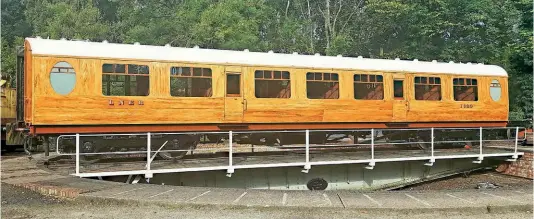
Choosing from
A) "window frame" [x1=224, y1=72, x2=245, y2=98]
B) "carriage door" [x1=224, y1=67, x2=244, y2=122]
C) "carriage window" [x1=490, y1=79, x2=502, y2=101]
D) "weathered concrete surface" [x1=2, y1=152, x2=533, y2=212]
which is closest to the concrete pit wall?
"carriage door" [x1=224, y1=67, x2=244, y2=122]

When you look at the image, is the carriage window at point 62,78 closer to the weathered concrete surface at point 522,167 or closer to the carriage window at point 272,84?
the carriage window at point 272,84

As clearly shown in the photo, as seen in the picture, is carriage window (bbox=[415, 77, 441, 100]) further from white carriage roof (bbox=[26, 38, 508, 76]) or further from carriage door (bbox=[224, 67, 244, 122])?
carriage door (bbox=[224, 67, 244, 122])

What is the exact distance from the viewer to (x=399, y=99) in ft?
48.1

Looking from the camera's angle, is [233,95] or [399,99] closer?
[233,95]

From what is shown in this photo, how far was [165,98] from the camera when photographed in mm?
11922

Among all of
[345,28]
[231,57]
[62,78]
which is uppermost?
[345,28]

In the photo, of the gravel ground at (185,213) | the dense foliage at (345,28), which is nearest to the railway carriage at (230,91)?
the gravel ground at (185,213)

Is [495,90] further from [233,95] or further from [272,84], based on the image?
[233,95]

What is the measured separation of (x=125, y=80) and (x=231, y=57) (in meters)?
2.92

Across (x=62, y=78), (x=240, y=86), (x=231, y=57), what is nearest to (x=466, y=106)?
(x=240, y=86)

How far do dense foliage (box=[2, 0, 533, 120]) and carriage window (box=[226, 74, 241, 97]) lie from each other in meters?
14.2

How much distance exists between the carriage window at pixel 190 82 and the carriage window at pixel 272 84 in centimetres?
139

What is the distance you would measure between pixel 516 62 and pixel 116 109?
80.1ft

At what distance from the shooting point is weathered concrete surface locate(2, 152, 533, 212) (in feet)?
21.4
